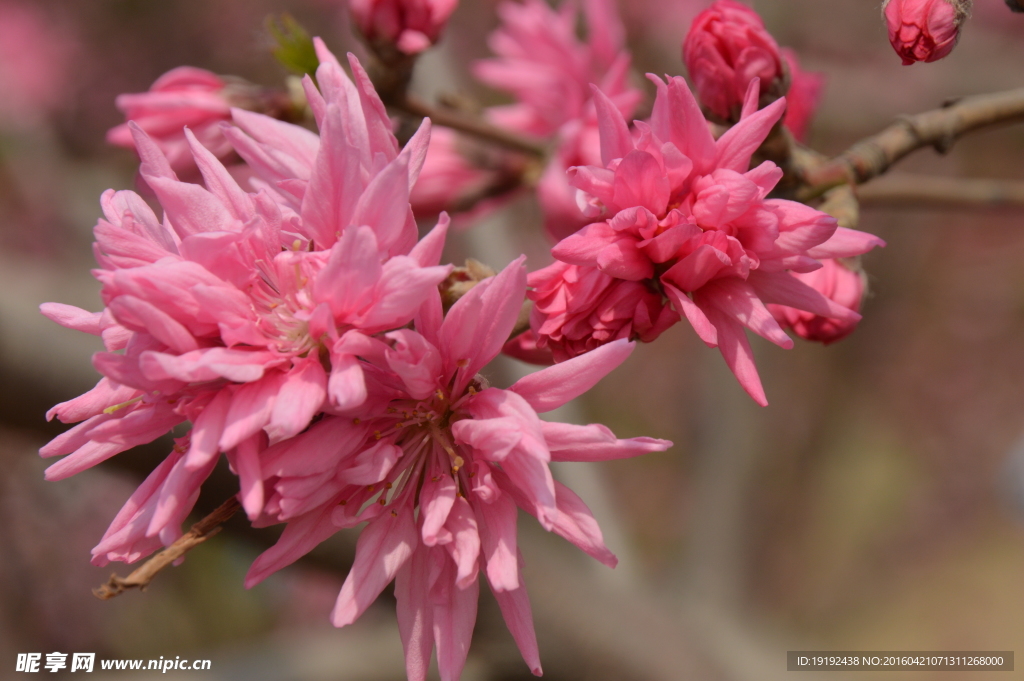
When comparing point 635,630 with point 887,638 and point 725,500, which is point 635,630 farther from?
point 887,638

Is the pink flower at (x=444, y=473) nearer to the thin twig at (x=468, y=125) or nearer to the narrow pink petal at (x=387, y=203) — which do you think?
the narrow pink petal at (x=387, y=203)

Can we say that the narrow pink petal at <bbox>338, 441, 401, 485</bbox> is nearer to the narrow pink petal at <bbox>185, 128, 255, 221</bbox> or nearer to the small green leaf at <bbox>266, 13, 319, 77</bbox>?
the narrow pink petal at <bbox>185, 128, 255, 221</bbox>

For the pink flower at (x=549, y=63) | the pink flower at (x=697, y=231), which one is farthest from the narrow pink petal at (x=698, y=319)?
the pink flower at (x=549, y=63)

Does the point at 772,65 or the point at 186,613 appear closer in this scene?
the point at 772,65

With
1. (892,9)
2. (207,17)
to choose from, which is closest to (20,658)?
(892,9)

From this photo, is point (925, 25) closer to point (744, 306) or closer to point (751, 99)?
point (751, 99)
